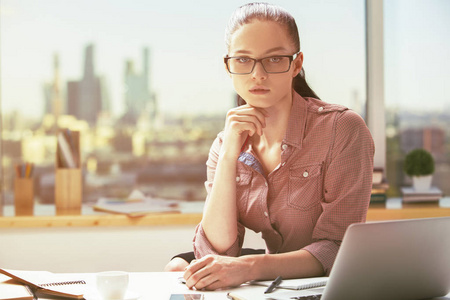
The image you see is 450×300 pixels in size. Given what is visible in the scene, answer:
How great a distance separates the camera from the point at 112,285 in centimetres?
123

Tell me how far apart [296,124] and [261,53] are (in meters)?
0.26

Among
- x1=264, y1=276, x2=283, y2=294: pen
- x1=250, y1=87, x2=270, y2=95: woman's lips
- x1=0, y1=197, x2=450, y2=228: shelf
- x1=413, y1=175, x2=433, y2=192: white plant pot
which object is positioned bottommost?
x1=0, y1=197, x2=450, y2=228: shelf

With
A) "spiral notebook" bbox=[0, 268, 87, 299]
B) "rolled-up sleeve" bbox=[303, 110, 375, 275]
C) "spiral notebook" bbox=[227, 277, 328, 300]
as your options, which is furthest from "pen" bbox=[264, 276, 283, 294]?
"spiral notebook" bbox=[0, 268, 87, 299]

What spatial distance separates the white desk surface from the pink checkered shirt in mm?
324

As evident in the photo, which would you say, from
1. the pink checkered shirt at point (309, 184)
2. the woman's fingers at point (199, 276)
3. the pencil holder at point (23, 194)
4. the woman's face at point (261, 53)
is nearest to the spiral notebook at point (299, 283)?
the woman's fingers at point (199, 276)

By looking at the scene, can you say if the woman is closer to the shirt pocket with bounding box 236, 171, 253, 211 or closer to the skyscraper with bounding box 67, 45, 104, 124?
the shirt pocket with bounding box 236, 171, 253, 211

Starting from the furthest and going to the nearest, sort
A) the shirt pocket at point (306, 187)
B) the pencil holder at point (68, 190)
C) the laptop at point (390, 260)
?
the pencil holder at point (68, 190)
the shirt pocket at point (306, 187)
the laptop at point (390, 260)

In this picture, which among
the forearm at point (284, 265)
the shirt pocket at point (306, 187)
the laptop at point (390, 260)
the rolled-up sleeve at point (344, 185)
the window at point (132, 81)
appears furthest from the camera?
the window at point (132, 81)

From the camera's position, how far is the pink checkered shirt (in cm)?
170

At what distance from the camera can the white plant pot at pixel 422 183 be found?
319 centimetres

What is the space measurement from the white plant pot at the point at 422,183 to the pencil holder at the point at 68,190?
1791 millimetres

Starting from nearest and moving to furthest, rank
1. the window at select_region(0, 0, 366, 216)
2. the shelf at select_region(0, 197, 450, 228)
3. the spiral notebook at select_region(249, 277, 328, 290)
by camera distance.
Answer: the spiral notebook at select_region(249, 277, 328, 290)
the shelf at select_region(0, 197, 450, 228)
the window at select_region(0, 0, 366, 216)

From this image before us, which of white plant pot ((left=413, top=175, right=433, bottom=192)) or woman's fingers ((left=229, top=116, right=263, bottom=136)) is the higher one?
woman's fingers ((left=229, top=116, right=263, bottom=136))

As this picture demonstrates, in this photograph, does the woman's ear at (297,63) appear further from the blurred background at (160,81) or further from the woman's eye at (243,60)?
the blurred background at (160,81)
